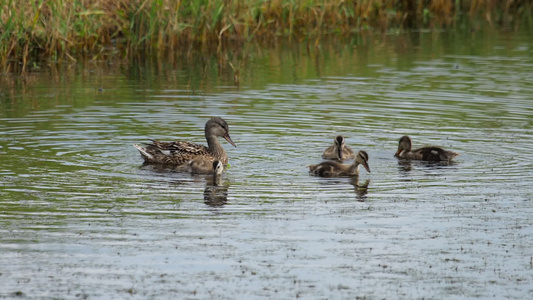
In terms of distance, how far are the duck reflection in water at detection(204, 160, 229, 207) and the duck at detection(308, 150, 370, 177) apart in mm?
1126

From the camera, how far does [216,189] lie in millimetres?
11344

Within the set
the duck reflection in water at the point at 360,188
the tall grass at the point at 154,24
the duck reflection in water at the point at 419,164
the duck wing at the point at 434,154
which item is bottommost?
the duck reflection in water at the point at 360,188

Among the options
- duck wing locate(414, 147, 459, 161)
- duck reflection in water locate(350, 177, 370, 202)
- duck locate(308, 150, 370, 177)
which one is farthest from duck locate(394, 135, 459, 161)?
duck reflection in water locate(350, 177, 370, 202)

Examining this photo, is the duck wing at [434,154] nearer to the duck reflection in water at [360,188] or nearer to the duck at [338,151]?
the duck at [338,151]

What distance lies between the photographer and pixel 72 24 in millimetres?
20672

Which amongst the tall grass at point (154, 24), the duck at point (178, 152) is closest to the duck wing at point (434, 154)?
the duck at point (178, 152)

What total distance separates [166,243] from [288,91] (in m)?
10.4

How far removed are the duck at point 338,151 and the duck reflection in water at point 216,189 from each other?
162 cm

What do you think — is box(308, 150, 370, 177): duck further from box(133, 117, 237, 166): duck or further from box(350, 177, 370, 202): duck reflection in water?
box(133, 117, 237, 166): duck

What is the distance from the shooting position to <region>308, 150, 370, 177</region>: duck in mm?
12195

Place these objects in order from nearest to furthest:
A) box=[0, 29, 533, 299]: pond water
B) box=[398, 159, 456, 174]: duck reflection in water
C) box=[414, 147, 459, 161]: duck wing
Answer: box=[0, 29, 533, 299]: pond water
box=[398, 159, 456, 174]: duck reflection in water
box=[414, 147, 459, 161]: duck wing

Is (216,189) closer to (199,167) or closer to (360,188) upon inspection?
(199,167)

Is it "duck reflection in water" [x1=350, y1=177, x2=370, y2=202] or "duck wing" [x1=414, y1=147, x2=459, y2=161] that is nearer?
"duck reflection in water" [x1=350, y1=177, x2=370, y2=202]

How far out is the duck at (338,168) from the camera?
40.0 feet
